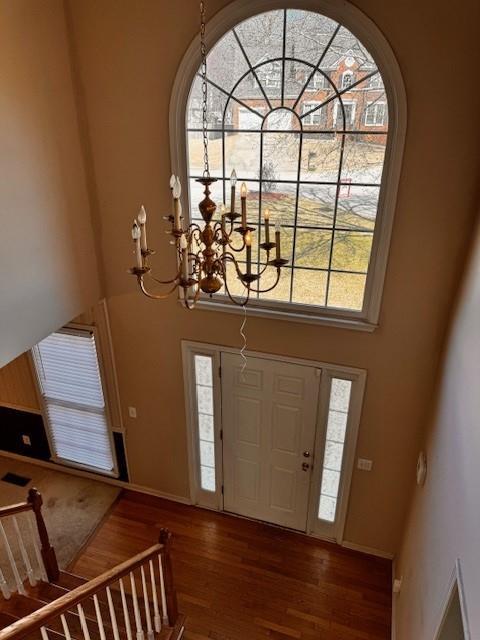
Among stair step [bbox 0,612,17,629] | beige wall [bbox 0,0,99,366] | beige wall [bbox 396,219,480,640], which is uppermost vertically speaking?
beige wall [bbox 0,0,99,366]

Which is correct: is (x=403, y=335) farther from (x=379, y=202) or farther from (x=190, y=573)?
(x=190, y=573)

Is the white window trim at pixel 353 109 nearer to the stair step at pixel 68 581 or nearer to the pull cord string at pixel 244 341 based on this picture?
the pull cord string at pixel 244 341

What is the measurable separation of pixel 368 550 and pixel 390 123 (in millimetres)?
3868

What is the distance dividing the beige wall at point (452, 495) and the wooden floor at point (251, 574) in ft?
1.84

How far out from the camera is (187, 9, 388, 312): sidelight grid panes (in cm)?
297

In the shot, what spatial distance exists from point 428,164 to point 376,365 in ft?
5.13

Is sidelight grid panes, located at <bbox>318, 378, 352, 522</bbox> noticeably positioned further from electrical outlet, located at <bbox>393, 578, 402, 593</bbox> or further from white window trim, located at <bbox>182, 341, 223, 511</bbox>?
white window trim, located at <bbox>182, 341, 223, 511</bbox>

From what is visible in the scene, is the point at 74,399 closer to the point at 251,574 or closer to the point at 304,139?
the point at 251,574

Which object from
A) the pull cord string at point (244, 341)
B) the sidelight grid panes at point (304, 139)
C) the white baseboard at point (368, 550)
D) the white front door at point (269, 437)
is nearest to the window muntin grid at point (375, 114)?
the sidelight grid panes at point (304, 139)

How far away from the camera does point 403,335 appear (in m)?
3.40

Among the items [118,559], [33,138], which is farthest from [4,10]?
[118,559]

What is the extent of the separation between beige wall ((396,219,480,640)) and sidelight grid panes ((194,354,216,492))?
199cm

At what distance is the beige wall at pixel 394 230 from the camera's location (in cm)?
273

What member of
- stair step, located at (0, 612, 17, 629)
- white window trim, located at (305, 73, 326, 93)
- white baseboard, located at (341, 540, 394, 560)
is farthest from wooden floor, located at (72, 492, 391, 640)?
white window trim, located at (305, 73, 326, 93)
